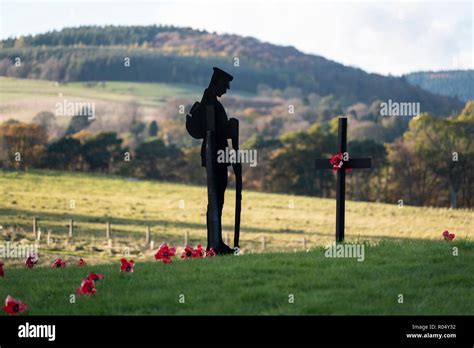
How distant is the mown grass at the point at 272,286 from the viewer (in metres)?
12.4

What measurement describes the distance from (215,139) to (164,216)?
162 ft

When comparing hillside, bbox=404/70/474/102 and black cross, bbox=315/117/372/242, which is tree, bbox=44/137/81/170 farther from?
black cross, bbox=315/117/372/242

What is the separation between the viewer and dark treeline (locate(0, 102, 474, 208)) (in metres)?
91.1

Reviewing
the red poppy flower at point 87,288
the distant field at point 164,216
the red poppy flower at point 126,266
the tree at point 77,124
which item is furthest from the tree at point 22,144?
the red poppy flower at point 87,288

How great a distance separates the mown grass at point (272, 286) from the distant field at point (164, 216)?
26.1m

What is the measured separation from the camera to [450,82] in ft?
441

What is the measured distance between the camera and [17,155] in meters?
87.7

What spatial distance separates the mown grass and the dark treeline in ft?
241

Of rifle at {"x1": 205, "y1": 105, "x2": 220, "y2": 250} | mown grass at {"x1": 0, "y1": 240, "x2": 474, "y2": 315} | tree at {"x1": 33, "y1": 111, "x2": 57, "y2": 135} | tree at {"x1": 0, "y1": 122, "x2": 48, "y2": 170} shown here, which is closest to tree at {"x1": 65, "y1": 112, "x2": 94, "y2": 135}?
tree at {"x1": 33, "y1": 111, "x2": 57, "y2": 135}

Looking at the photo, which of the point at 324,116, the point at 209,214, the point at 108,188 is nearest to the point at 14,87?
the point at 324,116

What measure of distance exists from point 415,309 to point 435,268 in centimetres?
302

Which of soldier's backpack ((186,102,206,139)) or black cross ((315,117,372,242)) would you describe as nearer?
soldier's backpack ((186,102,206,139))

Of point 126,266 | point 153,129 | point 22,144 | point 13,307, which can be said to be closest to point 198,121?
point 126,266

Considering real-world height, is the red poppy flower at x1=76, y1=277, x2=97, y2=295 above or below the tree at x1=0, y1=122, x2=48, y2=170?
below
